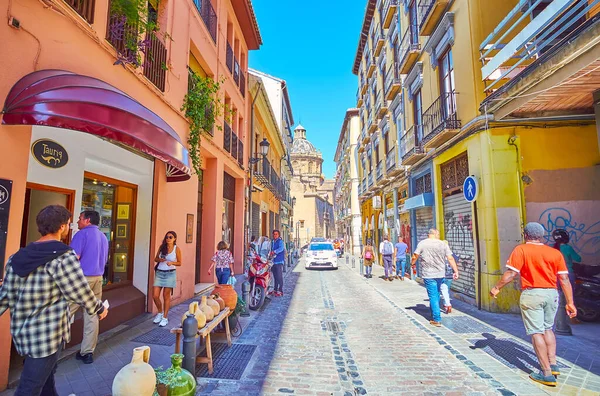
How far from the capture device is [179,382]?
9.52 feet

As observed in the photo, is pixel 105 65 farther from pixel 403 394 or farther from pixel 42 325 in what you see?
pixel 403 394

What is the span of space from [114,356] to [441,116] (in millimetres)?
10273

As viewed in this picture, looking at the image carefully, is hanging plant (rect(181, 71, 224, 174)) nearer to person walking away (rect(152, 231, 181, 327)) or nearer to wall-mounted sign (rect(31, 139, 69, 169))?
person walking away (rect(152, 231, 181, 327))

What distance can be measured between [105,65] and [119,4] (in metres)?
1.10

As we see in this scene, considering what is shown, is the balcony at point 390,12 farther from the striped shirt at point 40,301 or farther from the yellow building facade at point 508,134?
the striped shirt at point 40,301

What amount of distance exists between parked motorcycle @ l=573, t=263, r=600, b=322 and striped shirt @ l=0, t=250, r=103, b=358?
8.46m

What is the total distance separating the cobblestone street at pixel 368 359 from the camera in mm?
3719

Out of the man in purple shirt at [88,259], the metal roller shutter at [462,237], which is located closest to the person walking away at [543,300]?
the metal roller shutter at [462,237]

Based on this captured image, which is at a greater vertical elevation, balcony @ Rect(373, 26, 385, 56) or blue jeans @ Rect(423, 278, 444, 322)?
balcony @ Rect(373, 26, 385, 56)

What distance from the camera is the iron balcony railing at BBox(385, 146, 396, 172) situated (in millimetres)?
16052

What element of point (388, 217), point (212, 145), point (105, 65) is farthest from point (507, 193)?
point (388, 217)

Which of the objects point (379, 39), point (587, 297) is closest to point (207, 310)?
point (587, 297)

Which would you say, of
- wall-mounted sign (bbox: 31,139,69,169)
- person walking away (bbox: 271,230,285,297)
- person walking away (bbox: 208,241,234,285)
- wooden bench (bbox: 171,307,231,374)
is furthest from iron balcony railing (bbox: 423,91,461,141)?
wall-mounted sign (bbox: 31,139,69,169)

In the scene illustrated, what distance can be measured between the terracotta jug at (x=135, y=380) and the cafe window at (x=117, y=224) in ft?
14.4
